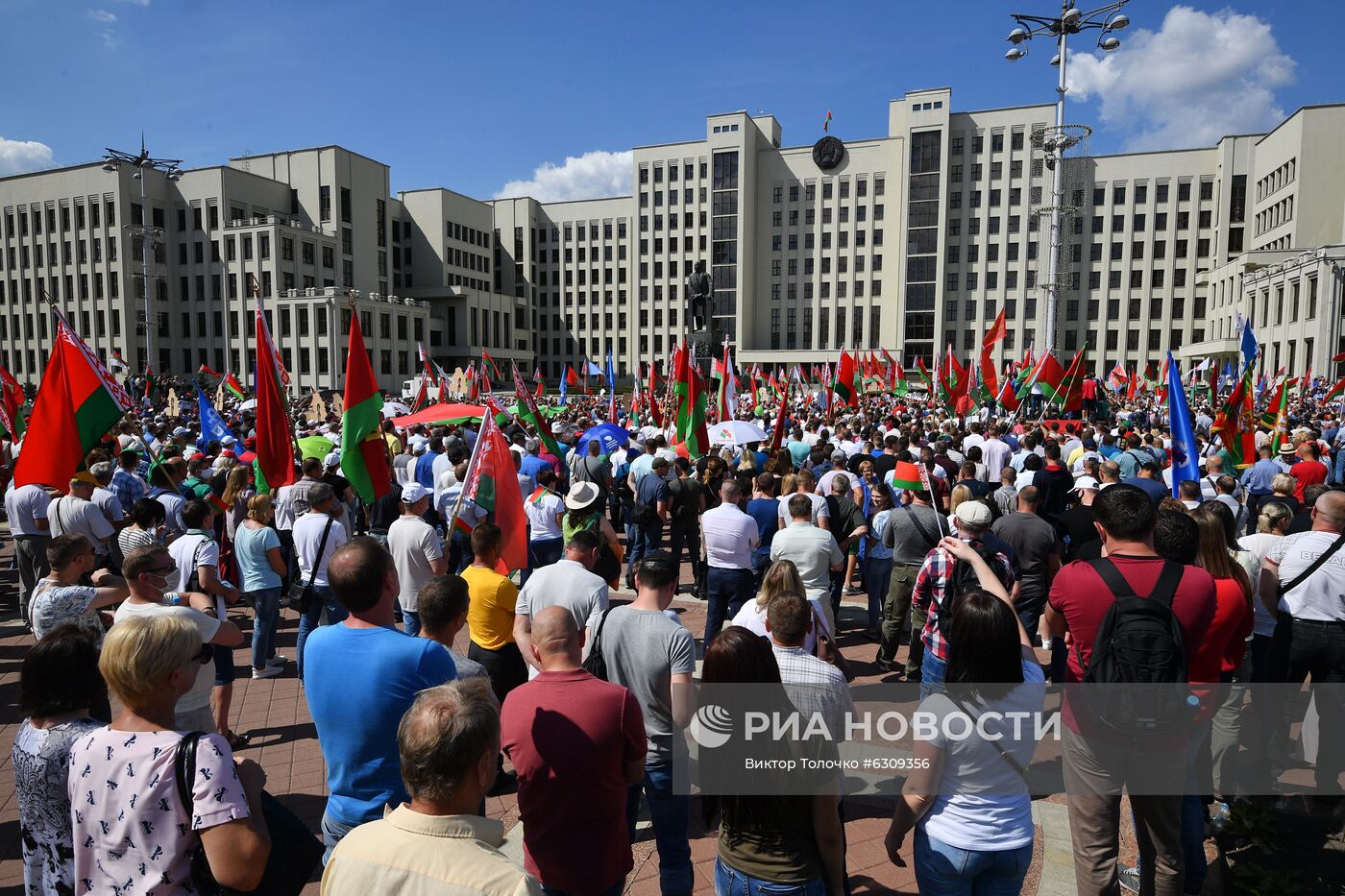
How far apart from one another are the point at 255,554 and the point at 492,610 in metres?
2.83

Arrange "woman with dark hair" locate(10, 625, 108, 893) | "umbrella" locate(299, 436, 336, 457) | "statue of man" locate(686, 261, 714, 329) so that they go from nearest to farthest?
"woman with dark hair" locate(10, 625, 108, 893)
"umbrella" locate(299, 436, 336, 457)
"statue of man" locate(686, 261, 714, 329)

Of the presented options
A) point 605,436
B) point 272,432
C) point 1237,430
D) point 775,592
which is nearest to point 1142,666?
point 775,592

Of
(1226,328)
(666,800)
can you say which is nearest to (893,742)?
(666,800)

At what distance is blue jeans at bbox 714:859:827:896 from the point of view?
266 centimetres

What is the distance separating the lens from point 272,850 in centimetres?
228

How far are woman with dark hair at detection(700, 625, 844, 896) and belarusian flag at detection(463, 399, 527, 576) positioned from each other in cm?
322

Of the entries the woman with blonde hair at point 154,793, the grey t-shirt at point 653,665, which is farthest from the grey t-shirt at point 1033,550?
the woman with blonde hair at point 154,793

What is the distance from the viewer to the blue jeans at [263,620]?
6.31 metres


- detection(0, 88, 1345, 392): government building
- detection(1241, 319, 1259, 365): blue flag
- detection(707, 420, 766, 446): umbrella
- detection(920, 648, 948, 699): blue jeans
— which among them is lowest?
detection(920, 648, 948, 699): blue jeans

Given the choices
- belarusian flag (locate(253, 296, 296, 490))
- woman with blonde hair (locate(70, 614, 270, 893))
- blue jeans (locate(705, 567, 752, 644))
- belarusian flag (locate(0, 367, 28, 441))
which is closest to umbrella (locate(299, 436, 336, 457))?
belarusian flag (locate(253, 296, 296, 490))

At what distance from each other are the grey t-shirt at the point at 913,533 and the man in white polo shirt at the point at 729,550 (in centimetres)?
123

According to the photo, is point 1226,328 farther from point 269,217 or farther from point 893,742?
point 269,217

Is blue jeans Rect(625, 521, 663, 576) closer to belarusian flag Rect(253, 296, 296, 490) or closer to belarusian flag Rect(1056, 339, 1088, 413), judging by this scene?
belarusian flag Rect(253, 296, 296, 490)

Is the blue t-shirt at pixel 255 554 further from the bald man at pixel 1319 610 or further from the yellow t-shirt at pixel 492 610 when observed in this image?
the bald man at pixel 1319 610
